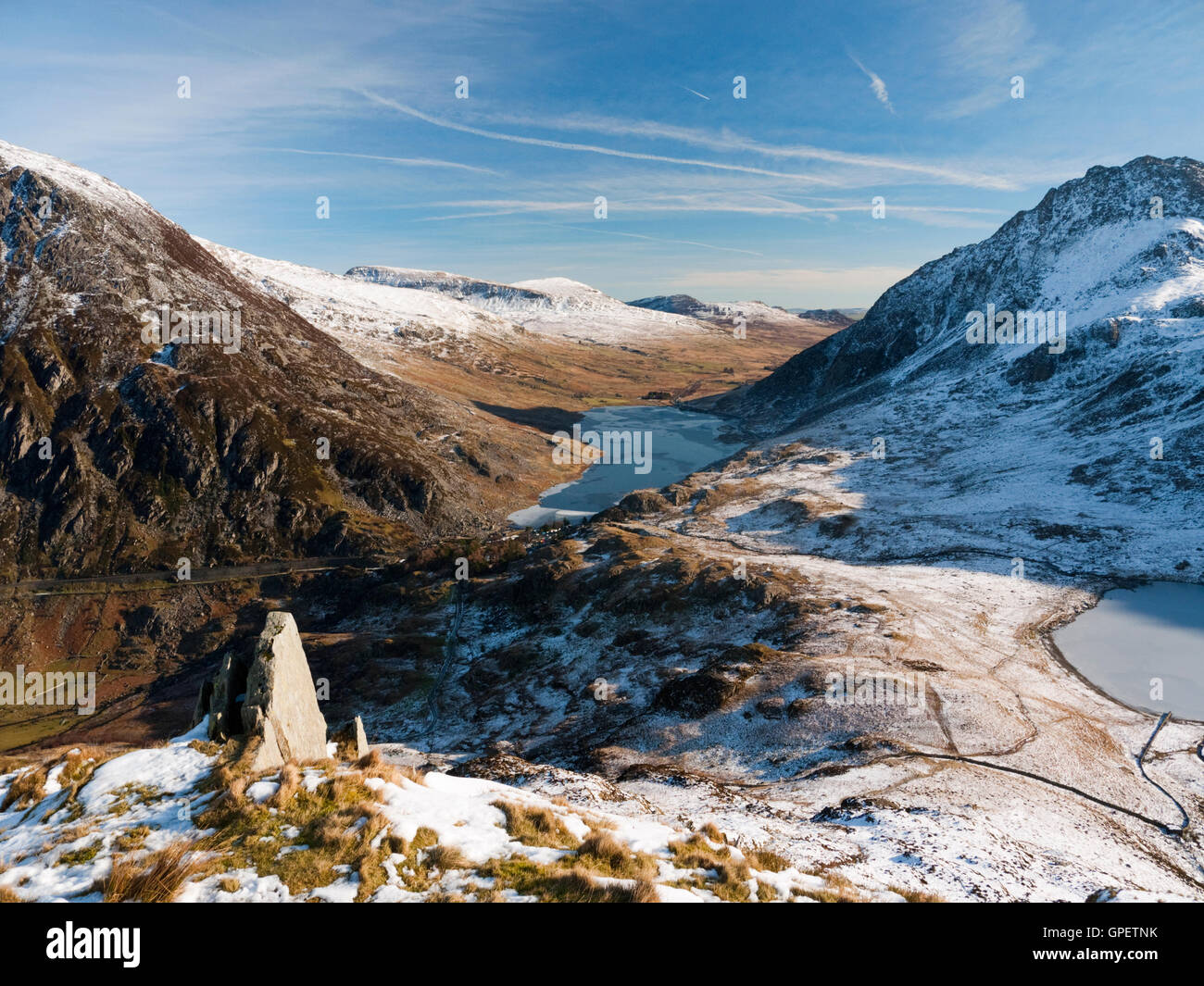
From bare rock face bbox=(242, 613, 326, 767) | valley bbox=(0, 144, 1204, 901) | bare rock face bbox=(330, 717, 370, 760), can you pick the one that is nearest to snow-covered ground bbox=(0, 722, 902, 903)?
valley bbox=(0, 144, 1204, 901)

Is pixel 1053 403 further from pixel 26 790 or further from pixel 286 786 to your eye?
pixel 26 790

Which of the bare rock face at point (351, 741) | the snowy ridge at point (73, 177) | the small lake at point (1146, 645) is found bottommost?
the small lake at point (1146, 645)

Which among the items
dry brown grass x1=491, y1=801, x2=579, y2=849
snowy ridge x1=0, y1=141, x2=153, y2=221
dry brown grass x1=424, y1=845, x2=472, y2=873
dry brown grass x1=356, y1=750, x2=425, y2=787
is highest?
snowy ridge x1=0, y1=141, x2=153, y2=221

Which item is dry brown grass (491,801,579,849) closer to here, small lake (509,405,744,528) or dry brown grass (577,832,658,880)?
dry brown grass (577,832,658,880)

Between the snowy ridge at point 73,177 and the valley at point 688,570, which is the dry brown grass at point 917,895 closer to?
the valley at point 688,570

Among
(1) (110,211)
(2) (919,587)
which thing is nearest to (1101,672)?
(2) (919,587)

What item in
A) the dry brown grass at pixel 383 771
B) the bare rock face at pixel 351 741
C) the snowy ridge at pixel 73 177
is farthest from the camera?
the snowy ridge at pixel 73 177

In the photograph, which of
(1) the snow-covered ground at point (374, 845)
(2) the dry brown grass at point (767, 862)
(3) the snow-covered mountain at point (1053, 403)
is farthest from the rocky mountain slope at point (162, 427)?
(2) the dry brown grass at point (767, 862)
